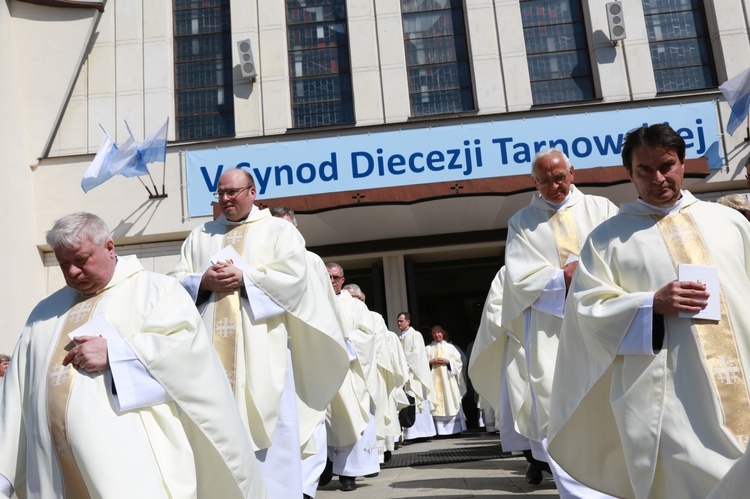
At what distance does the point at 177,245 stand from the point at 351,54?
4782 millimetres

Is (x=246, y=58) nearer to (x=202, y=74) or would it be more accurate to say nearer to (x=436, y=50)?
(x=202, y=74)

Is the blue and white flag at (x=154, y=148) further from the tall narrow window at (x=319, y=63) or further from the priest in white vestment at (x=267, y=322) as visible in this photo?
the priest in white vestment at (x=267, y=322)

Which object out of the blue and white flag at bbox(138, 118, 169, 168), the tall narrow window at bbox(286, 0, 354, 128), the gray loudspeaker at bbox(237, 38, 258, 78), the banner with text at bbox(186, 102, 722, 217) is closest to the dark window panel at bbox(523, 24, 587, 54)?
the banner with text at bbox(186, 102, 722, 217)

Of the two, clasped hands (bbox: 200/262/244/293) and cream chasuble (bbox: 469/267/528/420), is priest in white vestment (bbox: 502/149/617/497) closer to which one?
cream chasuble (bbox: 469/267/528/420)

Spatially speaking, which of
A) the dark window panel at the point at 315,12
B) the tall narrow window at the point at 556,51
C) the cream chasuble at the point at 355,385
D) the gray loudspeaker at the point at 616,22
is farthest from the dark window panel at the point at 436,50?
the cream chasuble at the point at 355,385

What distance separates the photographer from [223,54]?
16500 mm

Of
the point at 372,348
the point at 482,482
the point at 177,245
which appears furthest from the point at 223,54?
the point at 482,482

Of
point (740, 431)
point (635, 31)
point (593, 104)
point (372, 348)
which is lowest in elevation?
point (740, 431)

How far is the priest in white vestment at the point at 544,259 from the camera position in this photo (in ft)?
18.9

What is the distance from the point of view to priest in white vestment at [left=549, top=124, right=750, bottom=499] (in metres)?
3.50

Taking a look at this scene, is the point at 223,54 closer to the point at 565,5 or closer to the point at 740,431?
the point at 565,5

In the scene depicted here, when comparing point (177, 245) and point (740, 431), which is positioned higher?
point (177, 245)

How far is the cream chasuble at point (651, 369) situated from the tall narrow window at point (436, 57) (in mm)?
12261

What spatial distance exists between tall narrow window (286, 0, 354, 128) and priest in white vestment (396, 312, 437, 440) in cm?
410
